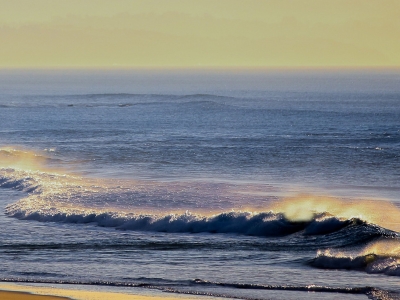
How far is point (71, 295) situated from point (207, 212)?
34.4 ft

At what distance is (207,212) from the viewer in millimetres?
25672

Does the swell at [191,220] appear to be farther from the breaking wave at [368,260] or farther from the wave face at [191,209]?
the breaking wave at [368,260]

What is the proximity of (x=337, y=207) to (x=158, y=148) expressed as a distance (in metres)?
22.4

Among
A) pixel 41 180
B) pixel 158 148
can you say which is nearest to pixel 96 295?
pixel 41 180

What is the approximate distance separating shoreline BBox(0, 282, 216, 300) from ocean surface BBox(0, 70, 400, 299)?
357 mm

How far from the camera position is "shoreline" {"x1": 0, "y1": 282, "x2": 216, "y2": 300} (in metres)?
15.5

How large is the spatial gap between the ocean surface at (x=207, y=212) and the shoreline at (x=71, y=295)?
14.1 inches

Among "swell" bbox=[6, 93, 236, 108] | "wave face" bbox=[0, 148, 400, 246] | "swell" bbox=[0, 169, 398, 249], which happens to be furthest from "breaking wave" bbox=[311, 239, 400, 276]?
"swell" bbox=[6, 93, 236, 108]

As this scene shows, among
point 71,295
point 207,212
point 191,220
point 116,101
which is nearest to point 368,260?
point 191,220

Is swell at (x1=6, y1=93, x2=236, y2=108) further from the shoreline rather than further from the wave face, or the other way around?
the shoreline

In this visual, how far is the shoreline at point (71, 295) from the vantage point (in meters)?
15.5

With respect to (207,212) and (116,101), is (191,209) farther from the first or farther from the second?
(116,101)

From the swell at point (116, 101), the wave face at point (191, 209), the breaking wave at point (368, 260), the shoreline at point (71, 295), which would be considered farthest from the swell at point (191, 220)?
the swell at point (116, 101)

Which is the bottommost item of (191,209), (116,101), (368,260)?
(191,209)
